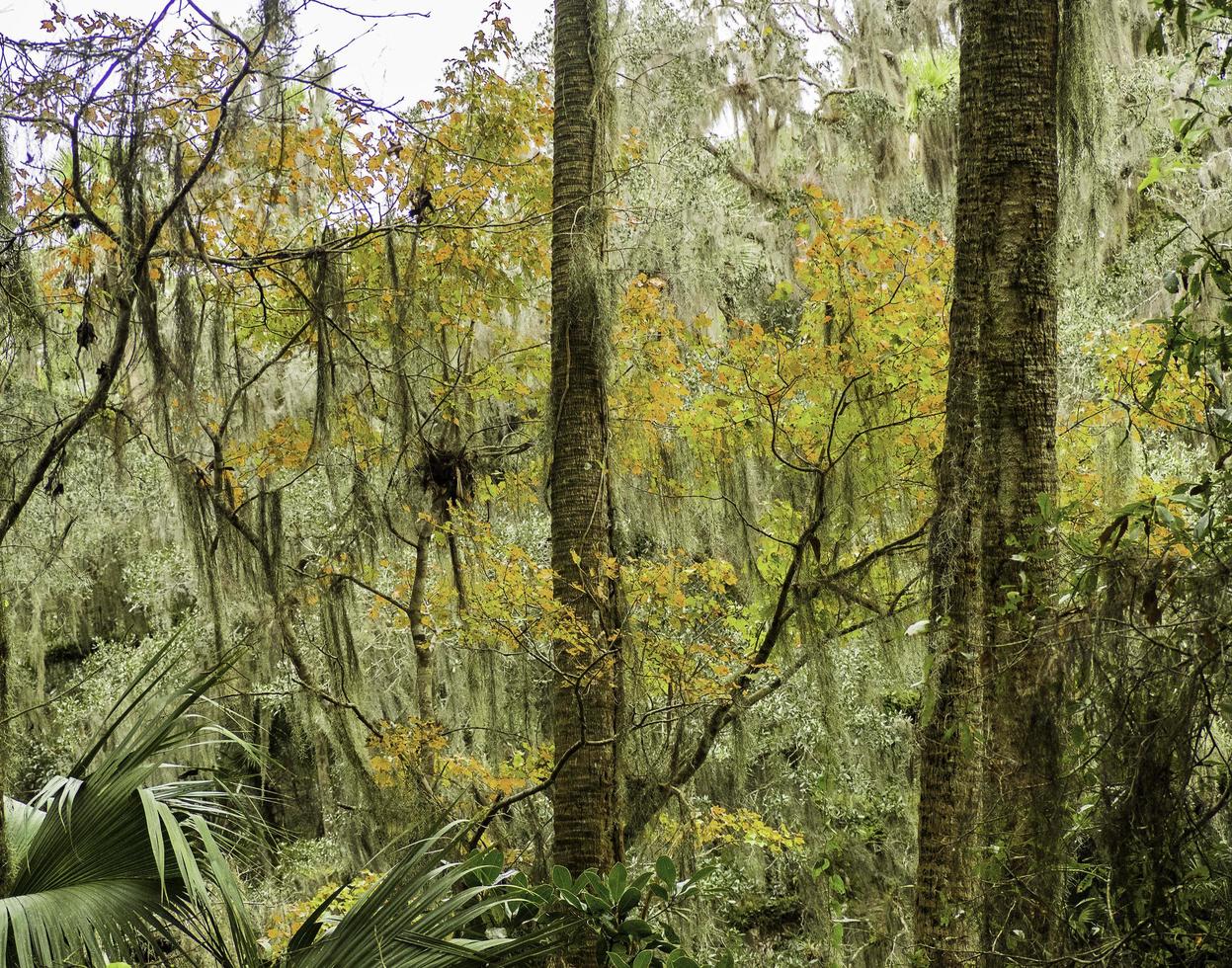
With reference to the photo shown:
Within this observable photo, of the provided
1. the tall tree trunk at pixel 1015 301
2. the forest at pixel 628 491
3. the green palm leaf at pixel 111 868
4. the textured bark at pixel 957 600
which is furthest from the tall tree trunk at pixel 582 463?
the green palm leaf at pixel 111 868

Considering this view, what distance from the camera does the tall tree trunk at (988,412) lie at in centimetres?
374

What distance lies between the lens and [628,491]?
7480mm

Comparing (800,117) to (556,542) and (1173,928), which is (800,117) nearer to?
(556,542)

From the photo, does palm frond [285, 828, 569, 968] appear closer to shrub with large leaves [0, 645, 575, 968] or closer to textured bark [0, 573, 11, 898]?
shrub with large leaves [0, 645, 575, 968]

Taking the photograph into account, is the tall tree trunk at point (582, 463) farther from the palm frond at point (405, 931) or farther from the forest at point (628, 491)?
the palm frond at point (405, 931)

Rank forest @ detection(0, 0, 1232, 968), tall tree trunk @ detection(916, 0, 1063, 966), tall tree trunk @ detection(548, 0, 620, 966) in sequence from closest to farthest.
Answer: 1. forest @ detection(0, 0, 1232, 968)
2. tall tree trunk @ detection(916, 0, 1063, 966)
3. tall tree trunk @ detection(548, 0, 620, 966)

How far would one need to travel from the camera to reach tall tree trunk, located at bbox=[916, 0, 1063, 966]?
3740 millimetres

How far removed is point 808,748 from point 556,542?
174 inches

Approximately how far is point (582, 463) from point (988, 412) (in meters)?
2.62

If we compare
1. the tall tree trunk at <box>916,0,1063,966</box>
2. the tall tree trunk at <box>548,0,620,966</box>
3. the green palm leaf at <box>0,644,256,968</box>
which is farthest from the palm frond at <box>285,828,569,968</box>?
the tall tree trunk at <box>548,0,620,966</box>

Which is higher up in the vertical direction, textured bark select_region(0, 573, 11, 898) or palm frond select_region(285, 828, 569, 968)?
textured bark select_region(0, 573, 11, 898)

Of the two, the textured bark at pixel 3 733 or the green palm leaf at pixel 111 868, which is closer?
the green palm leaf at pixel 111 868

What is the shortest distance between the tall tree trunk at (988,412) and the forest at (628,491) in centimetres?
2

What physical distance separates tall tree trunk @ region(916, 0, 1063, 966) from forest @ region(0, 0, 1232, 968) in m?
0.02
